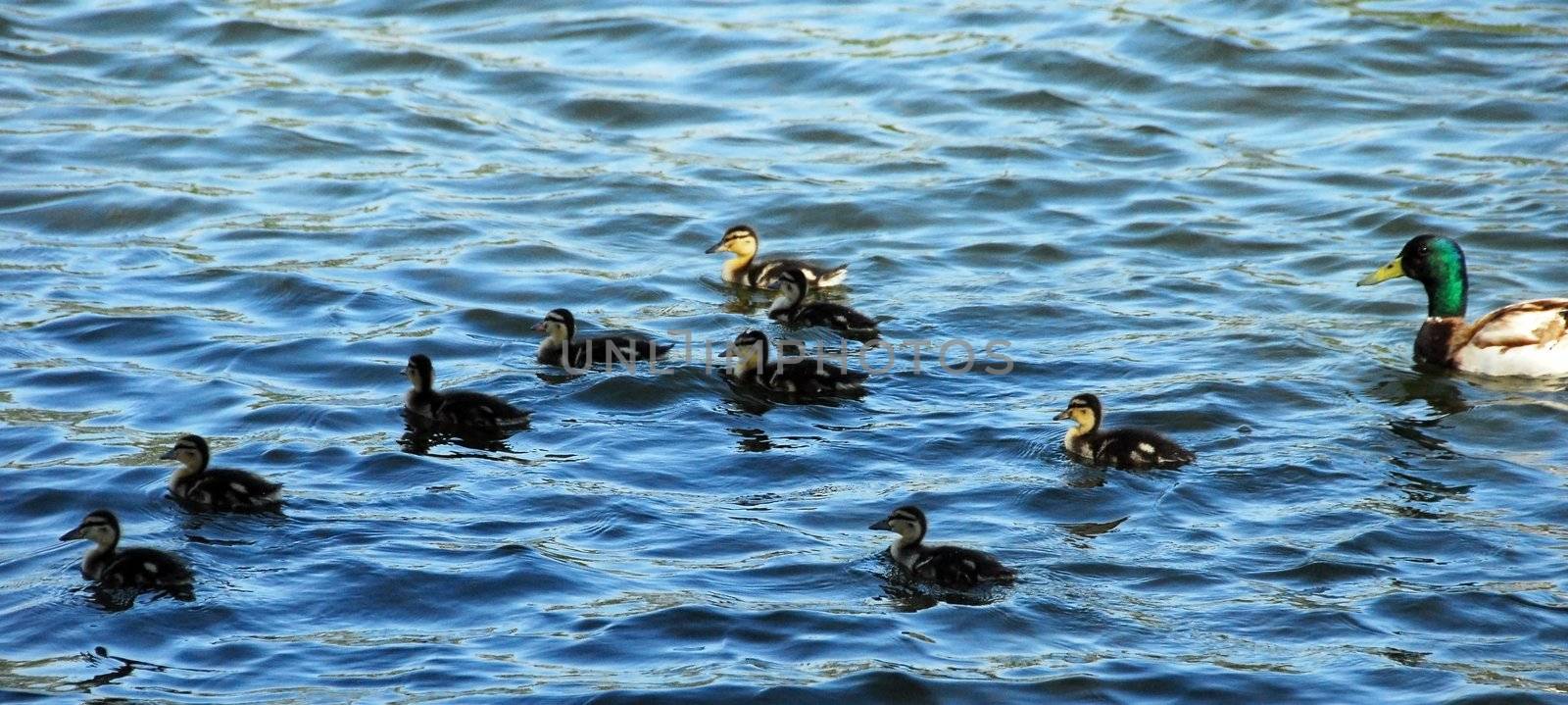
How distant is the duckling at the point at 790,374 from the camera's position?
36.3ft

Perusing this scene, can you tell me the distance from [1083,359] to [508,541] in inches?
162

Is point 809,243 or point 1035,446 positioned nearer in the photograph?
point 1035,446

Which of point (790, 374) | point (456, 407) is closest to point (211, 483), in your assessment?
point (456, 407)

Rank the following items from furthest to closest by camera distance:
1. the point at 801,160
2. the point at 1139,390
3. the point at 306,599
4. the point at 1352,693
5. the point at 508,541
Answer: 1. the point at 801,160
2. the point at 1139,390
3. the point at 508,541
4. the point at 306,599
5. the point at 1352,693

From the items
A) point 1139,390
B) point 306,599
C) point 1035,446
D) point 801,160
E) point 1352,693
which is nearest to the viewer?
point 1352,693

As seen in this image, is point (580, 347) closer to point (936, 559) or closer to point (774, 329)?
point (774, 329)

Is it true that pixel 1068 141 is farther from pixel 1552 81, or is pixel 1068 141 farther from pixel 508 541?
pixel 508 541

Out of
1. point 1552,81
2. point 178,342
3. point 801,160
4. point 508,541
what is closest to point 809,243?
point 801,160

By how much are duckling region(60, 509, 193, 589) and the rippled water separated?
0.40ft

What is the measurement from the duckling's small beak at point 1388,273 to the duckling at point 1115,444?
3.32m

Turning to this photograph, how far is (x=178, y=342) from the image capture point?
1211 centimetres

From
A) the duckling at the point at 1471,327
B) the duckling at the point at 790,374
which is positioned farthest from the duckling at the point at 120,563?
the duckling at the point at 1471,327

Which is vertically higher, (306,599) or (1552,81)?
(1552,81)

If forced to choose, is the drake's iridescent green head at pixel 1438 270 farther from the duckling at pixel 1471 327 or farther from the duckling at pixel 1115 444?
the duckling at pixel 1115 444
